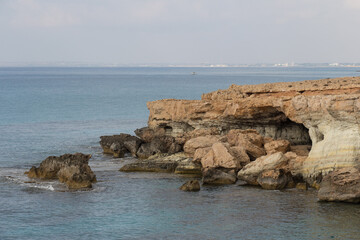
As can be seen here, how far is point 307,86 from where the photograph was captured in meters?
36.8

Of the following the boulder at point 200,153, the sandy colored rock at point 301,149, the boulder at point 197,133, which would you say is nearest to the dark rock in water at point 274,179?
the sandy colored rock at point 301,149

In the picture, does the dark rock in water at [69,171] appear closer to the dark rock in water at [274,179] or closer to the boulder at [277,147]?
the dark rock in water at [274,179]

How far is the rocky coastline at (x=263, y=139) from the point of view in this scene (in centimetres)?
3020

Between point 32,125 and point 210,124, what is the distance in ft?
97.2

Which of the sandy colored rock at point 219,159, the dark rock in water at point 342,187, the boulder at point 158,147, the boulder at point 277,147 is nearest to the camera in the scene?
the dark rock in water at point 342,187

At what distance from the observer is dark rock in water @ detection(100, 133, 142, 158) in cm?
4294

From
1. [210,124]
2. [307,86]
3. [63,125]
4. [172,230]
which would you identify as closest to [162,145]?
[210,124]

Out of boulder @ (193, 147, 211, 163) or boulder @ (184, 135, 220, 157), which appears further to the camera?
boulder @ (184, 135, 220, 157)

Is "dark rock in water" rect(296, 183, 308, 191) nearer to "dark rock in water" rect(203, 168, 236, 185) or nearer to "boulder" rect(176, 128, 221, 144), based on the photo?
"dark rock in water" rect(203, 168, 236, 185)

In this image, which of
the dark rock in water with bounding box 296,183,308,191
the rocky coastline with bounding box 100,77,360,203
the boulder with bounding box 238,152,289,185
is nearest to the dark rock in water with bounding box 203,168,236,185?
the rocky coastline with bounding box 100,77,360,203

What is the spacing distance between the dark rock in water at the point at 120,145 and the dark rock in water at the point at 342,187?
707 inches

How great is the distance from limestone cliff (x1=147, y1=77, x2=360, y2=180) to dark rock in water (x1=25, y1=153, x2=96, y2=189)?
9.94 meters

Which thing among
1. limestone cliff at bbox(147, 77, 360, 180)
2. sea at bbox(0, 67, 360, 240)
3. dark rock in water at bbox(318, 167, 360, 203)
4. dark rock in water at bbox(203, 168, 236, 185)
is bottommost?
sea at bbox(0, 67, 360, 240)

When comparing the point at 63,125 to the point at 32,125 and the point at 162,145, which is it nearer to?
the point at 32,125
